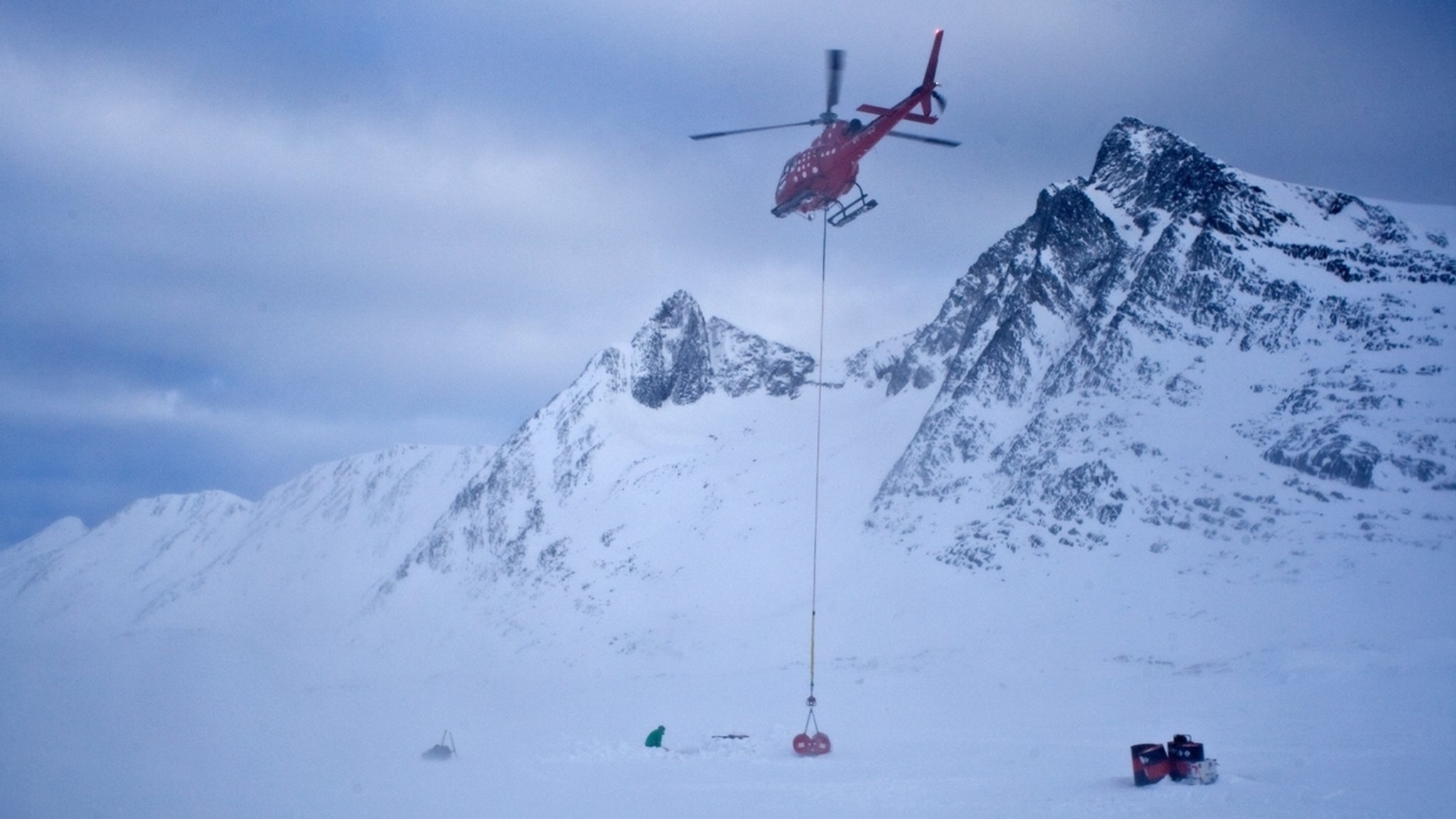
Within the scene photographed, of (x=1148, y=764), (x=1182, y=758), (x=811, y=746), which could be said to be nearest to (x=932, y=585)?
(x=811, y=746)

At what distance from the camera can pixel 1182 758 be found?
1919 cm

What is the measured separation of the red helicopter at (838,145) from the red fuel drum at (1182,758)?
41.7ft

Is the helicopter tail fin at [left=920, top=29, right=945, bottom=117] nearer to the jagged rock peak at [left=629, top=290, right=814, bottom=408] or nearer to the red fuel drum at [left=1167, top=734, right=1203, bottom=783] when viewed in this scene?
the red fuel drum at [left=1167, top=734, right=1203, bottom=783]

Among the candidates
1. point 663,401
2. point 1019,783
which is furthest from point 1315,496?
point 663,401

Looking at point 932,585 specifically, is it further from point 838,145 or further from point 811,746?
point 838,145

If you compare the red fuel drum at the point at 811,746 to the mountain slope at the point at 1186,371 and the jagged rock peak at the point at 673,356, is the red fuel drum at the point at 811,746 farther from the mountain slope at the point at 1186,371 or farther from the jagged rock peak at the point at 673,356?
the jagged rock peak at the point at 673,356

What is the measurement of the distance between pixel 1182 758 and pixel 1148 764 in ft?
2.34

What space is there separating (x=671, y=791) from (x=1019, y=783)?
698 centimetres

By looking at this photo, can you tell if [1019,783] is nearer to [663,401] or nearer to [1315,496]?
[1315,496]

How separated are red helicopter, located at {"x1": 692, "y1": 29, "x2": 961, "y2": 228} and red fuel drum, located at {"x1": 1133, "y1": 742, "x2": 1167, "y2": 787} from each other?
12.4 metres

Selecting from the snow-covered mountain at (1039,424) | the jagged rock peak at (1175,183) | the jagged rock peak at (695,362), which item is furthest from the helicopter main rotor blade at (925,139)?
the jagged rock peak at (695,362)

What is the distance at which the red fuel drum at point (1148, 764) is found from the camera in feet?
62.2

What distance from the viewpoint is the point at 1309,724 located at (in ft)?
90.5

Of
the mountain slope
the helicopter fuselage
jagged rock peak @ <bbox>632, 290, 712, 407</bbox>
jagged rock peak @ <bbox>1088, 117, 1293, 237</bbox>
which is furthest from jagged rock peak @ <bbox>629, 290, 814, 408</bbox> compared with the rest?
the helicopter fuselage
